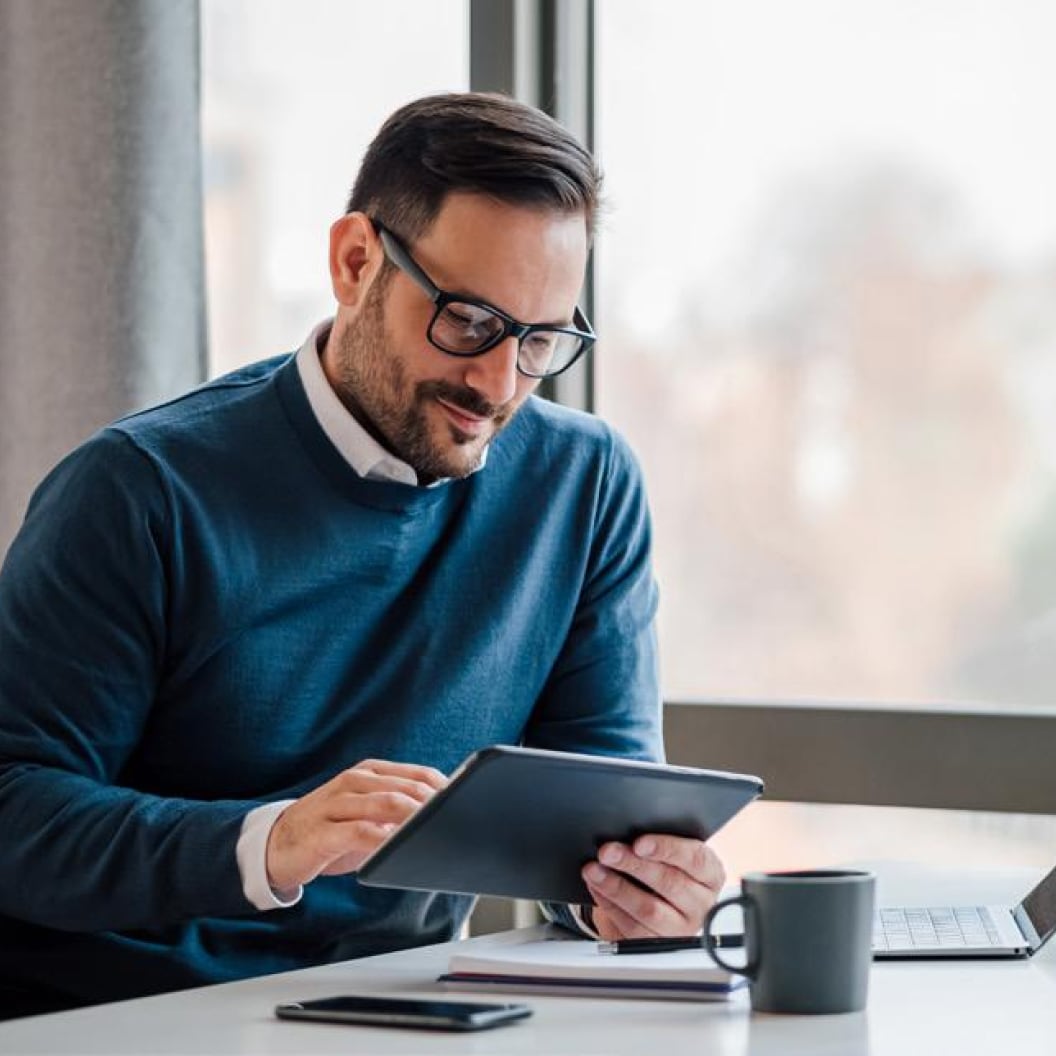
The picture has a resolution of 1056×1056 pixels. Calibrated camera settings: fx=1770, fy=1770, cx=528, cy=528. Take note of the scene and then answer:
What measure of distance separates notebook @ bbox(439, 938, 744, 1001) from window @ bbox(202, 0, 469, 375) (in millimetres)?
1513

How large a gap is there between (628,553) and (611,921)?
591 mm

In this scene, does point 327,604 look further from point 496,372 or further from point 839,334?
point 839,334

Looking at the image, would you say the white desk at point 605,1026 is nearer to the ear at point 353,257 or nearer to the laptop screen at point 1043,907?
the laptop screen at point 1043,907

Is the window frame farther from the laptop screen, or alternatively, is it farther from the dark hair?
the dark hair

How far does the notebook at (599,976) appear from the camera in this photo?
1.32 metres

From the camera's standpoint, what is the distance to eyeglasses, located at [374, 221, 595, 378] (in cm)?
A: 175

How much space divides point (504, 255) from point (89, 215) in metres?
0.98

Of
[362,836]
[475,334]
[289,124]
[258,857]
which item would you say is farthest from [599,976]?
[289,124]

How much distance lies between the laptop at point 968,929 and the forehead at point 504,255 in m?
0.67

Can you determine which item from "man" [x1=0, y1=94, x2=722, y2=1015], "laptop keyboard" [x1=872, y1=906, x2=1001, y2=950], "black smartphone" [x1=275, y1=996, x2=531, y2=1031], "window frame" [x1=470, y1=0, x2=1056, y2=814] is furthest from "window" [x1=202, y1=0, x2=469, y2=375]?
"black smartphone" [x1=275, y1=996, x2=531, y2=1031]

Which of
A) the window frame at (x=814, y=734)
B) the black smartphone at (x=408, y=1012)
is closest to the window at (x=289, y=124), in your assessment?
the window frame at (x=814, y=734)

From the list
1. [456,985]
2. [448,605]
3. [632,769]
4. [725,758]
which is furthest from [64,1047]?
[725,758]

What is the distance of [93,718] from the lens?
65.9 inches

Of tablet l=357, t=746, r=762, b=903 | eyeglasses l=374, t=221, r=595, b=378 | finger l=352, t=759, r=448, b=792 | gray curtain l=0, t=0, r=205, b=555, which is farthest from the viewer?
gray curtain l=0, t=0, r=205, b=555
